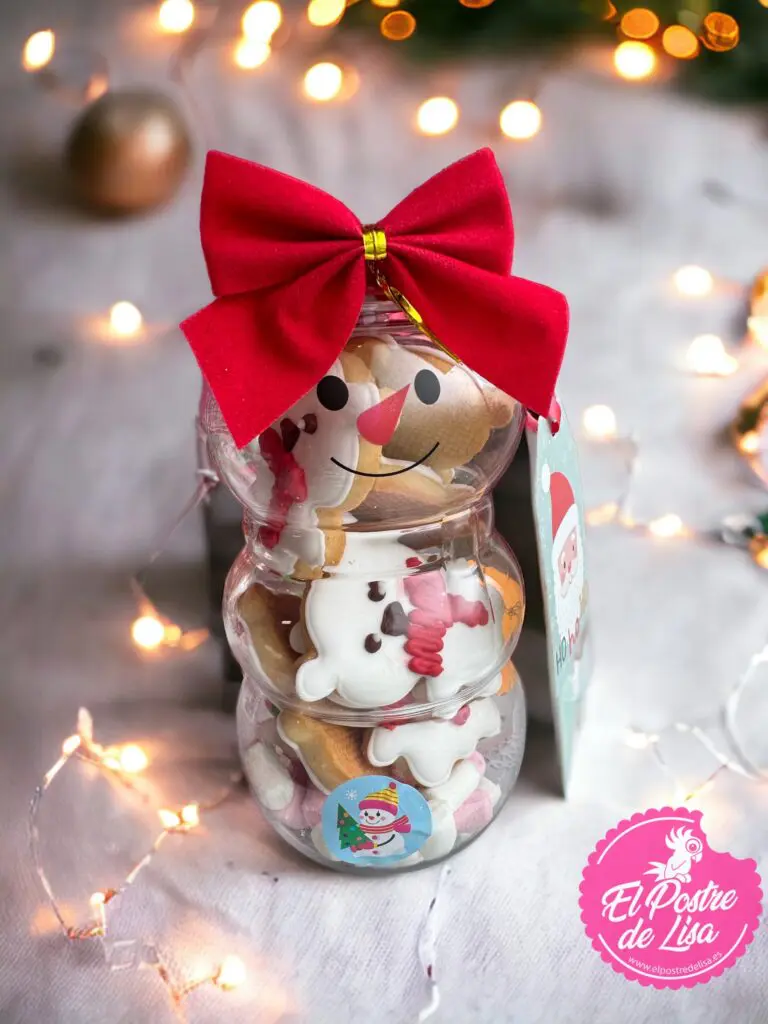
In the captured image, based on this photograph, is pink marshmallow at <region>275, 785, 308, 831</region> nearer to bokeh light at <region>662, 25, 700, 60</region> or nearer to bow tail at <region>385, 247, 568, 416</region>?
bow tail at <region>385, 247, 568, 416</region>

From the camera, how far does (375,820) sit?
28.8 inches

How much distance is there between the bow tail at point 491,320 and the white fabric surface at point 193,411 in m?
0.37

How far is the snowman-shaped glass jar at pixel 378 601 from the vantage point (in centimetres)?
65

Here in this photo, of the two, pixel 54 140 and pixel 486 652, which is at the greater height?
pixel 54 140

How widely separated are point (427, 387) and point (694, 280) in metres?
0.49

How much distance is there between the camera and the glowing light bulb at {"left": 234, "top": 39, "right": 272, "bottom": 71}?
3.15 feet

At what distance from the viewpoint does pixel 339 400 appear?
0.63 meters

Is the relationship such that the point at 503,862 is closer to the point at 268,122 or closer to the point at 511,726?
the point at 511,726

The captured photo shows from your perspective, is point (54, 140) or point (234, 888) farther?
point (54, 140)

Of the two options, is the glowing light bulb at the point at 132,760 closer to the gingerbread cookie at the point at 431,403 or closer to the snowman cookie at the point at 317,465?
the snowman cookie at the point at 317,465

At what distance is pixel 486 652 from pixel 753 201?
Answer: 545 mm

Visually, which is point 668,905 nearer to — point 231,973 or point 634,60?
point 231,973

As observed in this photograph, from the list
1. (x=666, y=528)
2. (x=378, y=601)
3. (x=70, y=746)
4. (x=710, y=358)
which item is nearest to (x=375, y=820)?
(x=378, y=601)

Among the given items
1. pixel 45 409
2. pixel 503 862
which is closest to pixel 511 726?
pixel 503 862
